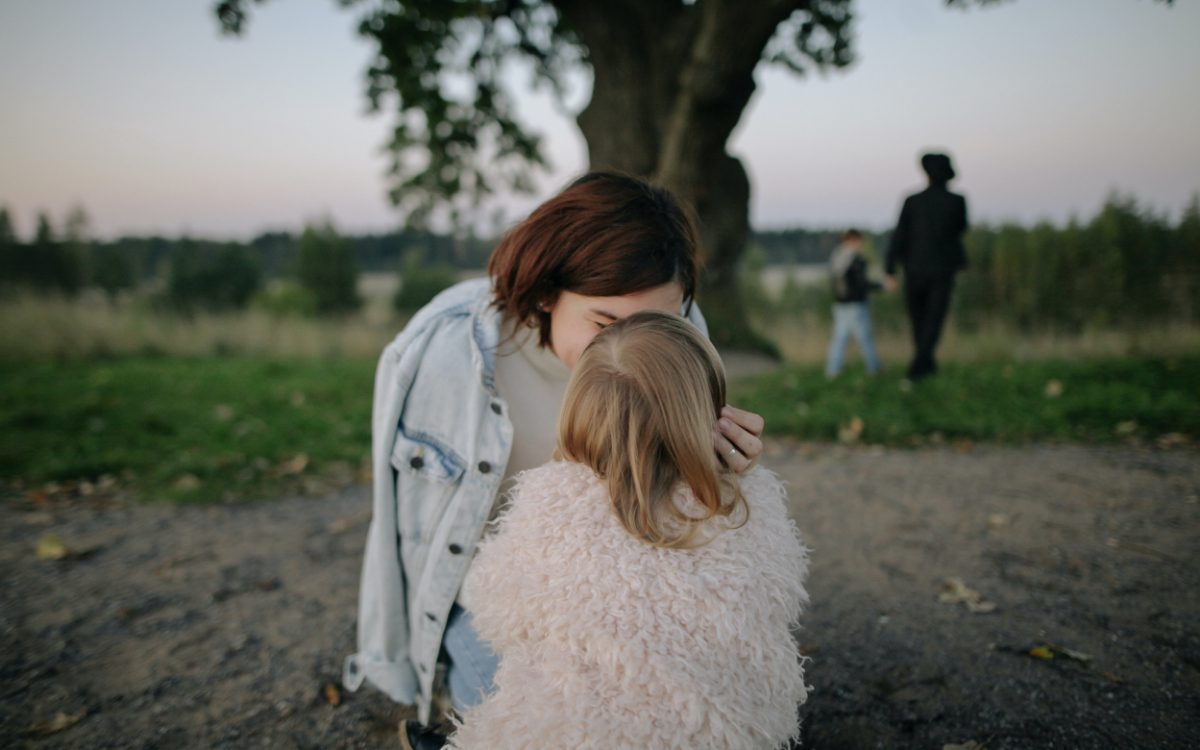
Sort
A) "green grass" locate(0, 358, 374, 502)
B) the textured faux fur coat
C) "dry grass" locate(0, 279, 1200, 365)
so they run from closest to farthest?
the textured faux fur coat
"green grass" locate(0, 358, 374, 502)
"dry grass" locate(0, 279, 1200, 365)

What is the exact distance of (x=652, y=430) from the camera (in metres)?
1.37

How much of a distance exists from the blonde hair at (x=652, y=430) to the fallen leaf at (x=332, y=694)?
152 centimetres

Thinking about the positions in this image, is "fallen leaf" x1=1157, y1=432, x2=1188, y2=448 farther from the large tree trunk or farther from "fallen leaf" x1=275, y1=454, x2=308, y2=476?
"fallen leaf" x1=275, y1=454, x2=308, y2=476

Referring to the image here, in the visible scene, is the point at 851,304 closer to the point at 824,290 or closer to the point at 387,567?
the point at 387,567

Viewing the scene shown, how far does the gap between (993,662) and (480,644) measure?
1858 mm

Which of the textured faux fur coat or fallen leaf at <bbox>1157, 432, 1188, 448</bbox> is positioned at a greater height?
the textured faux fur coat

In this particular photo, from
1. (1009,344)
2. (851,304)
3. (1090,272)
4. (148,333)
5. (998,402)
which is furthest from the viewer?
(1090,272)

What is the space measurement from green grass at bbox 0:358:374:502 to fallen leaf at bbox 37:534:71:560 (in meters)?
0.80

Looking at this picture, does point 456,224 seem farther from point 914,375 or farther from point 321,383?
point 914,375

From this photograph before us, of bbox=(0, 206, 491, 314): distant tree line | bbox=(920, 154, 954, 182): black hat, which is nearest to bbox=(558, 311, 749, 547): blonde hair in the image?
bbox=(920, 154, 954, 182): black hat

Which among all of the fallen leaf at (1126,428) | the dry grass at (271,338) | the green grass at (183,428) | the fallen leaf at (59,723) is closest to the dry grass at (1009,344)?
the dry grass at (271,338)

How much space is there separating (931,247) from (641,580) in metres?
6.33

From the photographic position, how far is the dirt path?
2.03 meters

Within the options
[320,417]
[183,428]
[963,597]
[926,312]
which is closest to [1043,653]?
[963,597]
